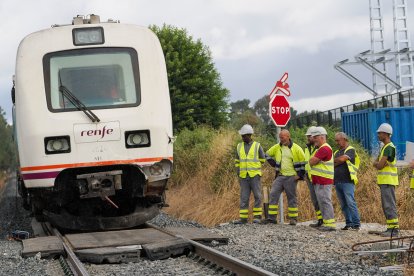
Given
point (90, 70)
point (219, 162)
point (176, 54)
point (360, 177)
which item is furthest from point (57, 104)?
point (176, 54)

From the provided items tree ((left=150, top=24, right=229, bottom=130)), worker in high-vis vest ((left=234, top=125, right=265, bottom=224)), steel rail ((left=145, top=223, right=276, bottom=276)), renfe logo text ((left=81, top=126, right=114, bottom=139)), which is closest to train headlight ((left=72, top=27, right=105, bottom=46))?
renfe logo text ((left=81, top=126, right=114, bottom=139))

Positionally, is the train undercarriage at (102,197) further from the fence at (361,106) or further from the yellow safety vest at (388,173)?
the fence at (361,106)

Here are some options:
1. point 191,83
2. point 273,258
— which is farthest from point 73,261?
point 191,83

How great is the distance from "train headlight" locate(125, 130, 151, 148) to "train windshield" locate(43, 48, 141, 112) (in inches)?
16.8

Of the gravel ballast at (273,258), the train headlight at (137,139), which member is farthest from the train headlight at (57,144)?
the gravel ballast at (273,258)

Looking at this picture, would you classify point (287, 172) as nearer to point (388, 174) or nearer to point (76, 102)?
point (388, 174)

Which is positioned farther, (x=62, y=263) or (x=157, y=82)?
(x=157, y=82)

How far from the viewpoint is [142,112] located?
11133 mm

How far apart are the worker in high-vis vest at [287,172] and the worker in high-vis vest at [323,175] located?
2.73 ft

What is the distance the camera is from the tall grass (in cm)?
1452

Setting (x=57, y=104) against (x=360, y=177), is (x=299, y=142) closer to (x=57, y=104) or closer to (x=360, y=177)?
(x=360, y=177)

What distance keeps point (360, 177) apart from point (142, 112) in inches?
240

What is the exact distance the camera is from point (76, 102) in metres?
11.0

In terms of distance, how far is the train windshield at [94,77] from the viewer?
11102 millimetres
